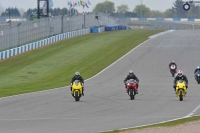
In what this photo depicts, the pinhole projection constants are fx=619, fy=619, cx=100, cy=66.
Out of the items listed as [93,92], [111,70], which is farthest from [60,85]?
[111,70]

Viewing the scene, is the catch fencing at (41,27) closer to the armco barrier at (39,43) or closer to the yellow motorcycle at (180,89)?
the armco barrier at (39,43)

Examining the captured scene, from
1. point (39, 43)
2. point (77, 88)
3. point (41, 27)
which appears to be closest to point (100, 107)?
point (77, 88)

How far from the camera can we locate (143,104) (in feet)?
81.9

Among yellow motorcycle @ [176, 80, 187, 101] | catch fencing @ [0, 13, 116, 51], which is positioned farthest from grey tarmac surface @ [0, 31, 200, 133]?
catch fencing @ [0, 13, 116, 51]

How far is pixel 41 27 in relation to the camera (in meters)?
68.4

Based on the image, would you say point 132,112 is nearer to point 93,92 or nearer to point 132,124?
point 132,124

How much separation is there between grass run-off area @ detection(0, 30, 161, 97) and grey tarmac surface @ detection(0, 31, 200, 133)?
257 cm

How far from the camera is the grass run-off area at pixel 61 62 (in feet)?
125

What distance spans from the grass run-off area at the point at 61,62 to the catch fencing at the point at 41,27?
174cm

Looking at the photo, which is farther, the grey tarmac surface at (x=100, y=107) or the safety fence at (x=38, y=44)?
the safety fence at (x=38, y=44)

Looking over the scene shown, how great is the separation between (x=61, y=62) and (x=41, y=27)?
17.6m

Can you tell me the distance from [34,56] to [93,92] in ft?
85.2

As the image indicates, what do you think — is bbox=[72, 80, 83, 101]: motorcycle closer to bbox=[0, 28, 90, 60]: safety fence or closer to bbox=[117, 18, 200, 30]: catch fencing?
bbox=[0, 28, 90, 60]: safety fence

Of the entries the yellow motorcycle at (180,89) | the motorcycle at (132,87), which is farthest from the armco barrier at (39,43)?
the yellow motorcycle at (180,89)
